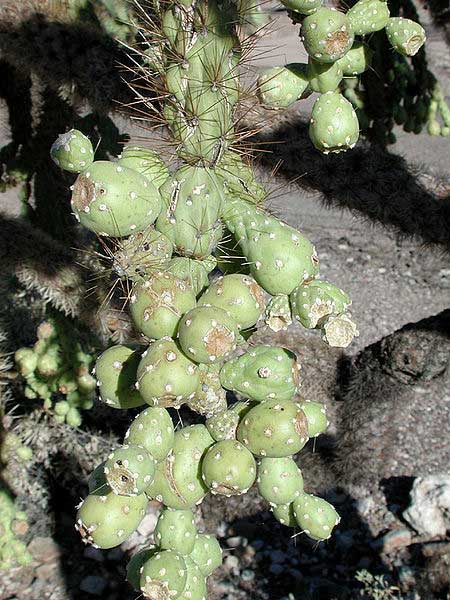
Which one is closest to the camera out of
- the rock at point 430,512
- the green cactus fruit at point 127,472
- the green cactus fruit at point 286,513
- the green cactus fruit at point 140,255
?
the green cactus fruit at point 127,472

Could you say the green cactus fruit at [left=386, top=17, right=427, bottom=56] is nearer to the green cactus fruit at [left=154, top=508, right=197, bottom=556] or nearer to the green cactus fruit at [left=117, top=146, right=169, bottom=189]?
the green cactus fruit at [left=117, top=146, right=169, bottom=189]

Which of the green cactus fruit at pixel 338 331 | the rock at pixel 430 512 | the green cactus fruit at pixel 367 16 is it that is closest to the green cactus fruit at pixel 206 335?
the green cactus fruit at pixel 338 331

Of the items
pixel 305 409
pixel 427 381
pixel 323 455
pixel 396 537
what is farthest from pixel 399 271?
pixel 305 409

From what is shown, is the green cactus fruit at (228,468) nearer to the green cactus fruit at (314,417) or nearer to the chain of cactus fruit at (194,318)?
the chain of cactus fruit at (194,318)

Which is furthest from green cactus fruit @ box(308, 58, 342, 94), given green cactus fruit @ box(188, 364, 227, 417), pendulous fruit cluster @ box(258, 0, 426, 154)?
green cactus fruit @ box(188, 364, 227, 417)

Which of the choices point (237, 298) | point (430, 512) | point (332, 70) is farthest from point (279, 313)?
point (430, 512)

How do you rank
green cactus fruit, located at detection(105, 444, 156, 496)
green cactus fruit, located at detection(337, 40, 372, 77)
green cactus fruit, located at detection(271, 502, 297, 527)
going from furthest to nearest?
green cactus fruit, located at detection(337, 40, 372, 77) < green cactus fruit, located at detection(271, 502, 297, 527) < green cactus fruit, located at detection(105, 444, 156, 496)

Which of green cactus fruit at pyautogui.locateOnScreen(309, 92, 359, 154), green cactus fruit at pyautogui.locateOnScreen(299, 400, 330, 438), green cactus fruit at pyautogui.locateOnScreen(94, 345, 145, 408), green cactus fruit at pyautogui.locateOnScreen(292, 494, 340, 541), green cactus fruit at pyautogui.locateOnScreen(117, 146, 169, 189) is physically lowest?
green cactus fruit at pyautogui.locateOnScreen(292, 494, 340, 541)

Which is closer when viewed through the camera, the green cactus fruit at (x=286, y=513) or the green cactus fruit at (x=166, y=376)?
the green cactus fruit at (x=166, y=376)
